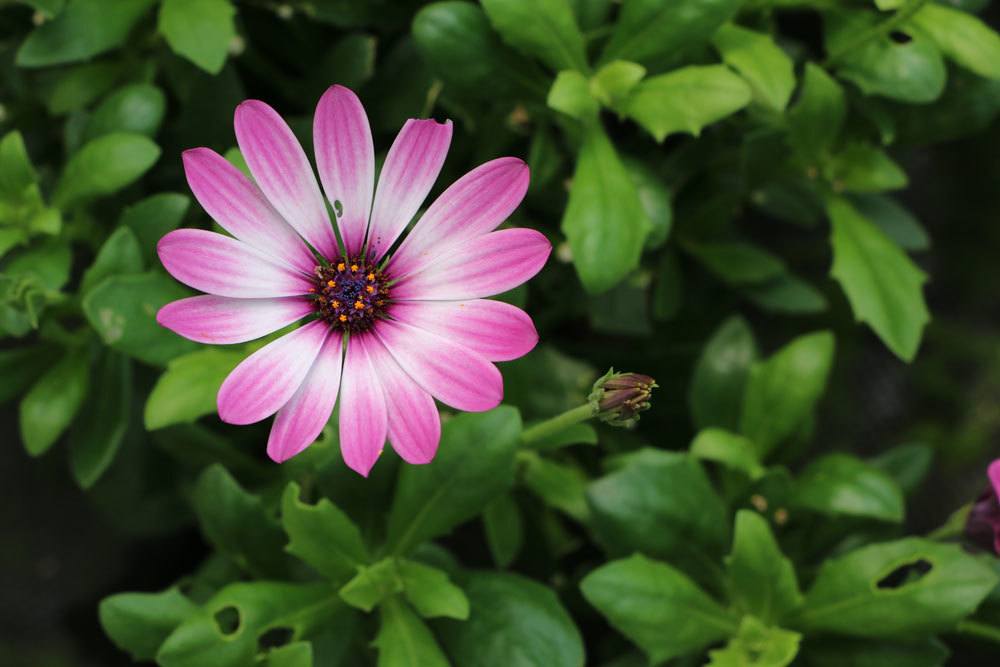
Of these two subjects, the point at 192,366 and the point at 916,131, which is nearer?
the point at 192,366

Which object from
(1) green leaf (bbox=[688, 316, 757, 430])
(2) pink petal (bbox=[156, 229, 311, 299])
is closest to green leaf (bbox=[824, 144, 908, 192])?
(1) green leaf (bbox=[688, 316, 757, 430])

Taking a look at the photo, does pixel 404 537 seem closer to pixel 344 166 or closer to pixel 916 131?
pixel 344 166

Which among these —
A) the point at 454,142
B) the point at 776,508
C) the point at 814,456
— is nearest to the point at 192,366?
the point at 454,142

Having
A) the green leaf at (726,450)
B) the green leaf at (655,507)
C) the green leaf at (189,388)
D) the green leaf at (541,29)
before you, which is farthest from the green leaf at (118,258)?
the green leaf at (726,450)

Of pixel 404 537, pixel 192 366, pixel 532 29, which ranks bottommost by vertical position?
pixel 404 537

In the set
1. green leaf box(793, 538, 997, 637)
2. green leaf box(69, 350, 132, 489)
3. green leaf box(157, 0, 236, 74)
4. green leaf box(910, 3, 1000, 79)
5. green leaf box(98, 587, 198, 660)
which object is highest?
green leaf box(157, 0, 236, 74)

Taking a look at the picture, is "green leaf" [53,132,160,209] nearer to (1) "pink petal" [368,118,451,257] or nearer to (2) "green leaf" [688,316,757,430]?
(1) "pink petal" [368,118,451,257]
